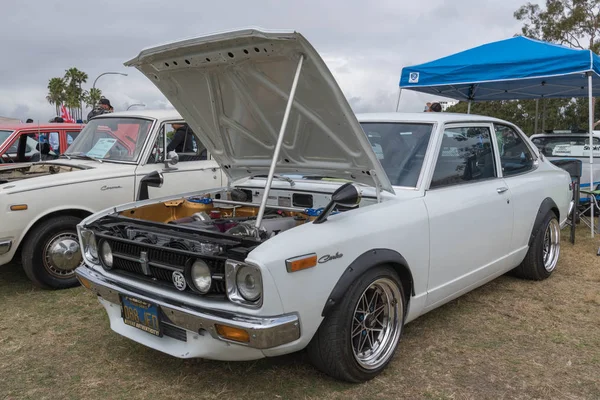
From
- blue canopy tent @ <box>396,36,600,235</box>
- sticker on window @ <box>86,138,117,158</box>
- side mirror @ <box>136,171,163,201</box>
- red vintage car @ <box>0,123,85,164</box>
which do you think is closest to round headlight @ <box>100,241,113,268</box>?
side mirror @ <box>136,171,163,201</box>

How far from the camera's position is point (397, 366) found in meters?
3.24

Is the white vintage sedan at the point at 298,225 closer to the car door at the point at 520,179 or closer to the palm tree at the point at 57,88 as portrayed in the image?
the car door at the point at 520,179

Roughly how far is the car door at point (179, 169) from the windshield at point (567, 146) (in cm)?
569

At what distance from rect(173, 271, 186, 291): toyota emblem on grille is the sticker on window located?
3459 mm

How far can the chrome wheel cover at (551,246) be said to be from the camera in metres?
5.11

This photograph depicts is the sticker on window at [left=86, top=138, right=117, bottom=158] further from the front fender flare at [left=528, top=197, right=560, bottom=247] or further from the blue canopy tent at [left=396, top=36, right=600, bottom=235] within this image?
the blue canopy tent at [left=396, top=36, right=600, bottom=235]

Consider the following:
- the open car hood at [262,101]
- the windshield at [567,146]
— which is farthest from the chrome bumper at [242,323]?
the windshield at [567,146]

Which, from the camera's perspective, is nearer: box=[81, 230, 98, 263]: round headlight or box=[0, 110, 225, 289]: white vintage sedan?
box=[81, 230, 98, 263]: round headlight

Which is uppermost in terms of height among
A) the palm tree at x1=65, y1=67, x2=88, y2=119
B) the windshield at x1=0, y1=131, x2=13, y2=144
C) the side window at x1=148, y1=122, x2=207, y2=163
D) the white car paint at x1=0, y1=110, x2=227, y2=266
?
the palm tree at x1=65, y1=67, x2=88, y2=119

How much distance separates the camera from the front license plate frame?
2.80m

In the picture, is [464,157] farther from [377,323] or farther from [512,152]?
[377,323]

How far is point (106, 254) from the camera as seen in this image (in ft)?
10.5

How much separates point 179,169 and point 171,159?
29 centimetres

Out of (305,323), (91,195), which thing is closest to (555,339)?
(305,323)
